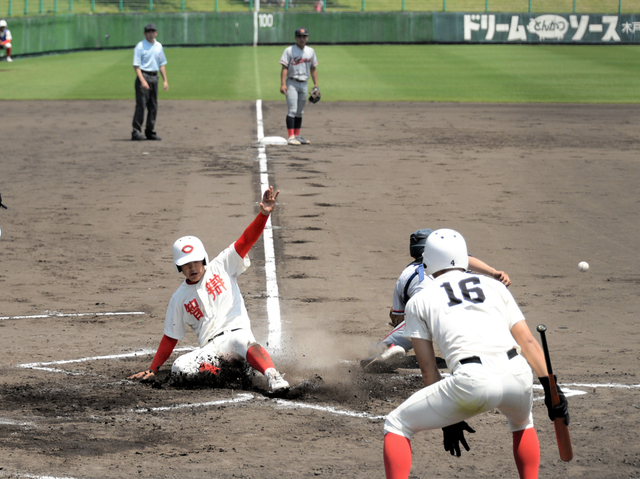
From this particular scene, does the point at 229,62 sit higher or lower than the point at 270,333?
higher

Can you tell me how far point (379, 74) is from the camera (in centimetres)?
3556

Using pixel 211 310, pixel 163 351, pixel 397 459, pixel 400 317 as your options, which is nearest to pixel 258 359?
pixel 211 310

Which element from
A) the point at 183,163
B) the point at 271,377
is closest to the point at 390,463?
the point at 271,377

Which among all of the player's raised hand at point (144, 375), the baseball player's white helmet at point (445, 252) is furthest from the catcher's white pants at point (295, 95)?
the baseball player's white helmet at point (445, 252)

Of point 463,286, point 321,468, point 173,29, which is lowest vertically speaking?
point 321,468

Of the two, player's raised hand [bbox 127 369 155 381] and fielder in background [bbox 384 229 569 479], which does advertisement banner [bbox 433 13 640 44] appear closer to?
player's raised hand [bbox 127 369 155 381]

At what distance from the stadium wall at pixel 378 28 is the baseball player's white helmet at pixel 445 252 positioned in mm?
44597

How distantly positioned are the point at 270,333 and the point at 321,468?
2898mm

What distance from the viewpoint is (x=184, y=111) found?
26219 mm

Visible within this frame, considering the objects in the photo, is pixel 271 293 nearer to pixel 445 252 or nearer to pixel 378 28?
pixel 445 252

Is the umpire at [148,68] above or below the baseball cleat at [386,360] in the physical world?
above

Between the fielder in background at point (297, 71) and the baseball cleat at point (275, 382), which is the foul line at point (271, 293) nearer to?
the baseball cleat at point (275, 382)

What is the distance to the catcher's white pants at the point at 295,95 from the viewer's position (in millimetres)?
19609

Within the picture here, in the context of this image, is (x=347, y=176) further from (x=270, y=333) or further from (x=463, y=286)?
(x=463, y=286)
